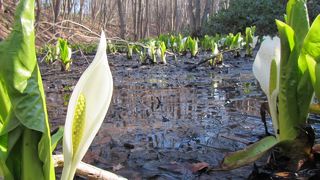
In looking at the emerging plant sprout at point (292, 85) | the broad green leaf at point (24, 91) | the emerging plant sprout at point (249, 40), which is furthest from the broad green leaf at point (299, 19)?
the emerging plant sprout at point (249, 40)

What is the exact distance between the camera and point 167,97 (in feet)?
8.52

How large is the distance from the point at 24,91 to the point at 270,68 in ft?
2.27

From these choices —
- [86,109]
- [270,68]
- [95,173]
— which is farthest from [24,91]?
[270,68]

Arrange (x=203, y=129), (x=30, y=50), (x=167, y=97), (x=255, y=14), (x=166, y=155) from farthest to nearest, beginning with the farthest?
(x=255, y=14) < (x=167, y=97) < (x=203, y=129) < (x=166, y=155) < (x=30, y=50)

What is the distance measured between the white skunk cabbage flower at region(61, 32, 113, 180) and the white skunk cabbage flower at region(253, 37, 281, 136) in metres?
0.59

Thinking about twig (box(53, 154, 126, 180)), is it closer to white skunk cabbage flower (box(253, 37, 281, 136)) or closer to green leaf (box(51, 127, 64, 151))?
green leaf (box(51, 127, 64, 151))

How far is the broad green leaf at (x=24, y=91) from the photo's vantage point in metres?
0.62

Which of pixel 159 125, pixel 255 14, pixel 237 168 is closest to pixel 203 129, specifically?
pixel 159 125

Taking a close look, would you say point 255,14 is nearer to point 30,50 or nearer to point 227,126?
point 227,126

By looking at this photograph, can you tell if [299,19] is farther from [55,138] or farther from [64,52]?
[64,52]

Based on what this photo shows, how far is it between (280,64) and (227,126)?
1.96ft

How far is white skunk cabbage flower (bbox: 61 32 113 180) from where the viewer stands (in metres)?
0.61

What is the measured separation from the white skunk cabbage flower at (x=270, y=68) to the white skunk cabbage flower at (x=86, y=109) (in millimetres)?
592

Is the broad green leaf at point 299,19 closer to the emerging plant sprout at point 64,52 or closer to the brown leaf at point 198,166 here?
the brown leaf at point 198,166
